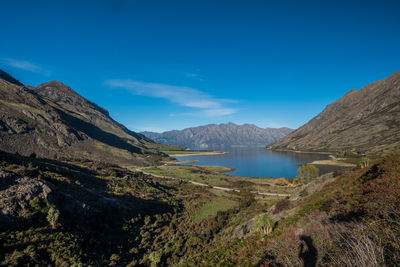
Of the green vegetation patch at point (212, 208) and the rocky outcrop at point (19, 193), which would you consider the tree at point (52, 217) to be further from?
the green vegetation patch at point (212, 208)

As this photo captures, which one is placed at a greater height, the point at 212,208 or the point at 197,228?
the point at 197,228

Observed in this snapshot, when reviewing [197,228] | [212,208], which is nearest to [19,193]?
[197,228]

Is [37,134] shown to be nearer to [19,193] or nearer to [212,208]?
[19,193]

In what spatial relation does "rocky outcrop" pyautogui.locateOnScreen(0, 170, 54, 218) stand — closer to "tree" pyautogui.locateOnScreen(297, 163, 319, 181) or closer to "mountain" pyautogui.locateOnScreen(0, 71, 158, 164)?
"tree" pyautogui.locateOnScreen(297, 163, 319, 181)

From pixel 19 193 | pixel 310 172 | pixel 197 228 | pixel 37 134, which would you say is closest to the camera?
pixel 19 193

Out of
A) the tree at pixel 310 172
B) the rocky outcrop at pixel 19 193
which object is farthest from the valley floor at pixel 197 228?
the tree at pixel 310 172

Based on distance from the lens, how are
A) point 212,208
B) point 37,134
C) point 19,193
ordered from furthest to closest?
point 37,134 → point 212,208 → point 19,193

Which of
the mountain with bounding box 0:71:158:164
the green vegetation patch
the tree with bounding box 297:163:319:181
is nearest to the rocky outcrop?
the green vegetation patch

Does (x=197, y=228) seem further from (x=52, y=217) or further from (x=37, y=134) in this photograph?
(x=37, y=134)

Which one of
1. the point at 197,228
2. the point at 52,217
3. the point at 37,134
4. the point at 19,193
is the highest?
the point at 37,134

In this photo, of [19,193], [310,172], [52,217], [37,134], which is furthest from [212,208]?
[37,134]

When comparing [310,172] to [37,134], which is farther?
[37,134]

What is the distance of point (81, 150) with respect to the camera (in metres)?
133

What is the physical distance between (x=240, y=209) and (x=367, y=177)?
38.5 metres
